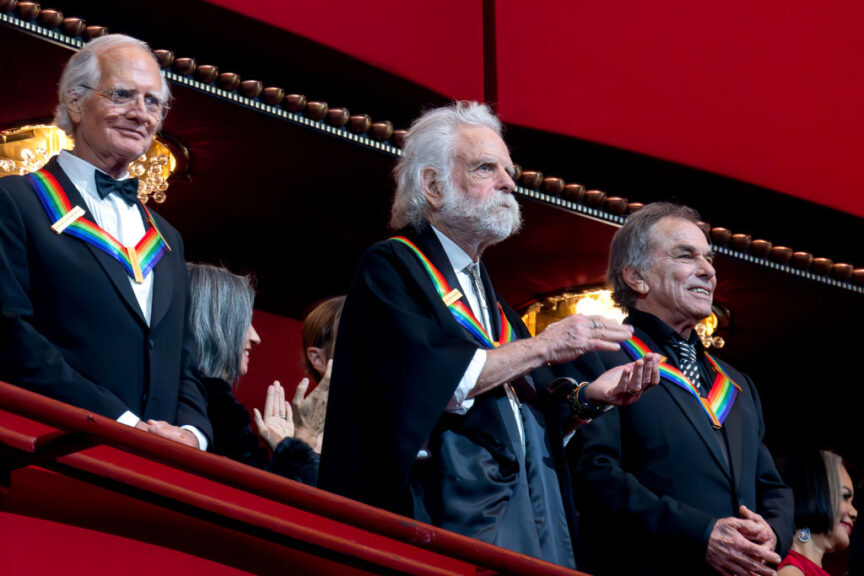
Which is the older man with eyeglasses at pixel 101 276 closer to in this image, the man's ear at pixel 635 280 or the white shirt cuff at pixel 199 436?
the white shirt cuff at pixel 199 436

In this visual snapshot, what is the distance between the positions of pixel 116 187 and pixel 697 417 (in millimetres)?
1206

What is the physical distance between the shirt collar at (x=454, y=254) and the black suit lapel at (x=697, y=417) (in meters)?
0.49

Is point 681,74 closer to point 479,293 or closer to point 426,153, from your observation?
point 426,153

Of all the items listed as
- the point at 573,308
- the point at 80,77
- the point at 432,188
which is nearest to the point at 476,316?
the point at 432,188

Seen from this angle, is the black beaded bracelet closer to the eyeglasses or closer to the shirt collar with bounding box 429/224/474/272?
the shirt collar with bounding box 429/224/474/272

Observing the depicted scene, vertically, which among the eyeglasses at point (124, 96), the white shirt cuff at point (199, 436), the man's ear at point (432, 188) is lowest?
the white shirt cuff at point (199, 436)

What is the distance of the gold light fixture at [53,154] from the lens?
3.68m

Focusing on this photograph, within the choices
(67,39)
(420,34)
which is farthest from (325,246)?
(67,39)

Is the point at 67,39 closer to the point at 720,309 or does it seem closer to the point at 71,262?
the point at 71,262

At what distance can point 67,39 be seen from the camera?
10.8 feet

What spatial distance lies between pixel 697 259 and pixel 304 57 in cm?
117

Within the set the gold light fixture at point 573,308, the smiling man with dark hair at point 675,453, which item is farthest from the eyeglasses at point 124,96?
the gold light fixture at point 573,308

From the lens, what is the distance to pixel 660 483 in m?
2.75

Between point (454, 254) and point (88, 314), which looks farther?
point (454, 254)
